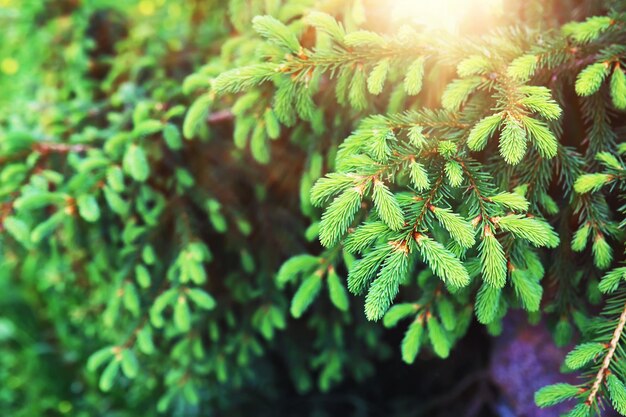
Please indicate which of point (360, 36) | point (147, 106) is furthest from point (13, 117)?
point (360, 36)

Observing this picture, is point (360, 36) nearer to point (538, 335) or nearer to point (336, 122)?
point (336, 122)

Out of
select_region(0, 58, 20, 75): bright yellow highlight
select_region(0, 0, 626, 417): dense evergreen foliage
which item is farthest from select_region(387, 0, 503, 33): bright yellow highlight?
select_region(0, 58, 20, 75): bright yellow highlight

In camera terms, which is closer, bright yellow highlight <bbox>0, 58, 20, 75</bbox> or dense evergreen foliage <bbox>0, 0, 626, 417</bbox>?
dense evergreen foliage <bbox>0, 0, 626, 417</bbox>

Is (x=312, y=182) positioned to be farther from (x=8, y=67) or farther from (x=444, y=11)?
(x=8, y=67)

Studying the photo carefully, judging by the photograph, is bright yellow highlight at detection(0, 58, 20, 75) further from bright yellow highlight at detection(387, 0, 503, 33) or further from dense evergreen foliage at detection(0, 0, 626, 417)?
bright yellow highlight at detection(387, 0, 503, 33)

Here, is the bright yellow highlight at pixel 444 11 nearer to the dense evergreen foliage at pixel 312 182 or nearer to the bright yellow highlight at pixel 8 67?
the dense evergreen foliage at pixel 312 182

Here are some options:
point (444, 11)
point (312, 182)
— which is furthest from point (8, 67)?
point (444, 11)

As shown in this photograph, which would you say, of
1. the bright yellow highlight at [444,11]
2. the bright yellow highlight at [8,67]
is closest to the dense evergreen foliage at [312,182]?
the bright yellow highlight at [444,11]
